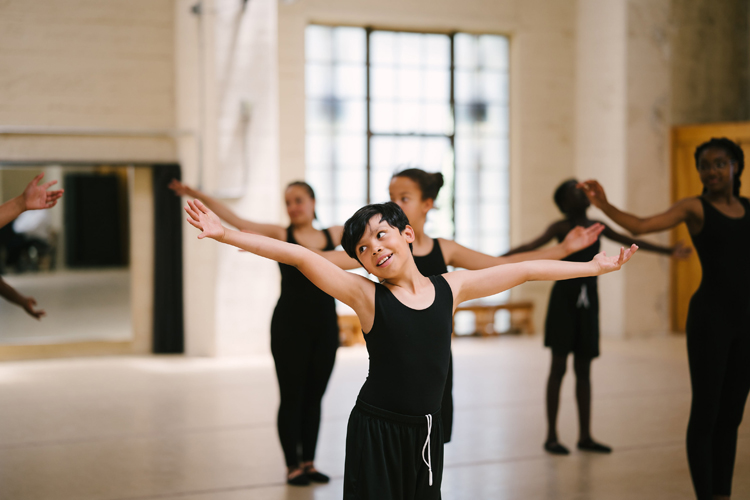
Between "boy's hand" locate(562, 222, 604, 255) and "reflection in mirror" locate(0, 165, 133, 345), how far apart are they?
233 inches

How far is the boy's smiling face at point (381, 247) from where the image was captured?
224 cm

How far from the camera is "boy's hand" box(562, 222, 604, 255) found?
9.56 feet

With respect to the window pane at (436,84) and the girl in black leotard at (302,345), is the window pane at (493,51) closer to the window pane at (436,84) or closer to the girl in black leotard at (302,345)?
the window pane at (436,84)

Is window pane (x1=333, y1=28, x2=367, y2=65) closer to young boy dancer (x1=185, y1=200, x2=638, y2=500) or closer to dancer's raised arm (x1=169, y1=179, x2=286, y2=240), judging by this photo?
dancer's raised arm (x1=169, y1=179, x2=286, y2=240)

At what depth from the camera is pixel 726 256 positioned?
3152mm

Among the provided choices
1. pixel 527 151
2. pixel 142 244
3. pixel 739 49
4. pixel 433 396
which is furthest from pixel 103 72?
pixel 739 49

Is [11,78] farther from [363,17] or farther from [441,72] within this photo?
[441,72]

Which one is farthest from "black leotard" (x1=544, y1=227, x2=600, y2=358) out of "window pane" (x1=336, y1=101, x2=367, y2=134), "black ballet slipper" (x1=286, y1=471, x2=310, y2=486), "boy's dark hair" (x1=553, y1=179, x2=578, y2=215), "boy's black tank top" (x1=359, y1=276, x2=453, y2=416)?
"window pane" (x1=336, y1=101, x2=367, y2=134)

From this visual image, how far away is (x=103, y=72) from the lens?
827 cm

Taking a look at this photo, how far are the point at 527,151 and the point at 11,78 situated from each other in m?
6.42

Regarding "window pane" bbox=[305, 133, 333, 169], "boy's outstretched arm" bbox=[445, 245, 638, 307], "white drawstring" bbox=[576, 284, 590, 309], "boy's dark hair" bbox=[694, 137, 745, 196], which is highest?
"window pane" bbox=[305, 133, 333, 169]

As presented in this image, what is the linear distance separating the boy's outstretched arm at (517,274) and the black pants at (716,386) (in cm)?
101

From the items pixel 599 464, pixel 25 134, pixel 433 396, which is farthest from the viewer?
pixel 25 134

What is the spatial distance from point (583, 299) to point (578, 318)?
12cm
